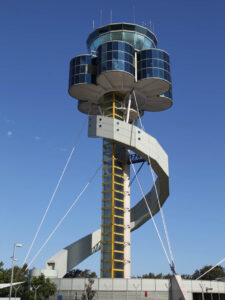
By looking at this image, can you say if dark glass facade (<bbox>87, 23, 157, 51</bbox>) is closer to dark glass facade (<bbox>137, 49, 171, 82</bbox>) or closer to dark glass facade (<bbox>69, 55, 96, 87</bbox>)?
dark glass facade (<bbox>137, 49, 171, 82</bbox>)

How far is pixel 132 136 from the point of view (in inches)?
1839

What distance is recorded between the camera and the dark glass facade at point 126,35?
54.5 metres

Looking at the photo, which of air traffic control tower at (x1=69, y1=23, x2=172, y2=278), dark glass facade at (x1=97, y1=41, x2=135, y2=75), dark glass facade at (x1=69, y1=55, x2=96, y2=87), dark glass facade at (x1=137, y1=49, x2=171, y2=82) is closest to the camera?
air traffic control tower at (x1=69, y1=23, x2=172, y2=278)

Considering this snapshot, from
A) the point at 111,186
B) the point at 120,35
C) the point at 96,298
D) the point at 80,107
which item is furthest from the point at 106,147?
the point at 96,298

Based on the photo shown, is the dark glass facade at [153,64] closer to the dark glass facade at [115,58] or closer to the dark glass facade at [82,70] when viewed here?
the dark glass facade at [115,58]

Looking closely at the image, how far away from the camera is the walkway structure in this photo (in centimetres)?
4653

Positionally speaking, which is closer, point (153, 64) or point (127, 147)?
point (127, 147)

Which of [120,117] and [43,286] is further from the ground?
[120,117]

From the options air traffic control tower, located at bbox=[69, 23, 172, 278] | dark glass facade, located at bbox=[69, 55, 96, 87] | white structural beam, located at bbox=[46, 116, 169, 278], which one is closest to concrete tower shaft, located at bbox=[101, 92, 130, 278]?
air traffic control tower, located at bbox=[69, 23, 172, 278]

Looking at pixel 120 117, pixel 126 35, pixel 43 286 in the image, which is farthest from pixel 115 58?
pixel 43 286

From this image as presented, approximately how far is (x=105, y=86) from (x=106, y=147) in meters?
8.88

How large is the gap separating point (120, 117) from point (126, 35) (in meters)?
12.5

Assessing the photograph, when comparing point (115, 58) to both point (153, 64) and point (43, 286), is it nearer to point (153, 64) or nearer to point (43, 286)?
point (153, 64)

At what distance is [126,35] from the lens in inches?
2148
